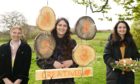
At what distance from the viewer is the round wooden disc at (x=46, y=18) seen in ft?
19.9

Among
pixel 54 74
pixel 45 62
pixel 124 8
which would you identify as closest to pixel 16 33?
pixel 45 62

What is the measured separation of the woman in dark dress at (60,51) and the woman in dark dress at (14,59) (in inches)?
12.0

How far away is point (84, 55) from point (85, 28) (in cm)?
49

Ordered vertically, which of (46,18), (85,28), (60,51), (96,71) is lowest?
(96,71)

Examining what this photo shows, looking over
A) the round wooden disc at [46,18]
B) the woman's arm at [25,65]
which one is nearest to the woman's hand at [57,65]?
the woman's arm at [25,65]

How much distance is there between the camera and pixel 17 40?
18.5 feet

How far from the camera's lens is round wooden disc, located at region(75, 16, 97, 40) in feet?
21.6

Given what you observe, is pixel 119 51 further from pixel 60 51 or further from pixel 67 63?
pixel 60 51

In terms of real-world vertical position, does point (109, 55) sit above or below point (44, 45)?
below

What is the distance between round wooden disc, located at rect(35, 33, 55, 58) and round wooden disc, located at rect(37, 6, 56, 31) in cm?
14

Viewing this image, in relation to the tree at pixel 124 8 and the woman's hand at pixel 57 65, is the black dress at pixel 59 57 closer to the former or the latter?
the woman's hand at pixel 57 65

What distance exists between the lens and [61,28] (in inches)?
226

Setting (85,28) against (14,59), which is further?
(85,28)

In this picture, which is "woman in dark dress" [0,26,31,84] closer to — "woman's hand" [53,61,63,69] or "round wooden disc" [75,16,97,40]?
"woman's hand" [53,61,63,69]
